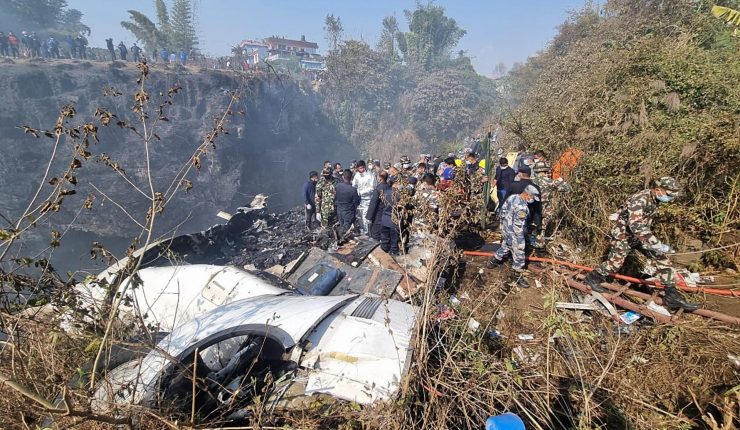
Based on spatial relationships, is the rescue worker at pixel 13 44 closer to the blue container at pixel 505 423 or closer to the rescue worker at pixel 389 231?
the rescue worker at pixel 389 231

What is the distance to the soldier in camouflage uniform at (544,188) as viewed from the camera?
576 cm

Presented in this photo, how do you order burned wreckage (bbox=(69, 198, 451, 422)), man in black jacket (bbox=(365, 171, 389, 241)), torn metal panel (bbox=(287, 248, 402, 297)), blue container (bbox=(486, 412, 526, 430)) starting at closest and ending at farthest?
blue container (bbox=(486, 412, 526, 430)) → burned wreckage (bbox=(69, 198, 451, 422)) → torn metal panel (bbox=(287, 248, 402, 297)) → man in black jacket (bbox=(365, 171, 389, 241))

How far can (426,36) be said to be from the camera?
39344mm

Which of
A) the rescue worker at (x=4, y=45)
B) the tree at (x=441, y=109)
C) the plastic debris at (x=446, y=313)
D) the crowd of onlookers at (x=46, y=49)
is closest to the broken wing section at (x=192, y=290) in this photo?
the plastic debris at (x=446, y=313)

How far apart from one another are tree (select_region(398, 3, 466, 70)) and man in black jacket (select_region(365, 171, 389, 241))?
36.4 meters

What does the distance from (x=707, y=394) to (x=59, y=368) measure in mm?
5212

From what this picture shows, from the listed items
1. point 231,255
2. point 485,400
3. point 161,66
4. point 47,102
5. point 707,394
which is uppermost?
point 161,66

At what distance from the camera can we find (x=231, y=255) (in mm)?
9930

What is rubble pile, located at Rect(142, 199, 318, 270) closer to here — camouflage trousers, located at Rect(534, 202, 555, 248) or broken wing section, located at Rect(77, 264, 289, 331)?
broken wing section, located at Rect(77, 264, 289, 331)

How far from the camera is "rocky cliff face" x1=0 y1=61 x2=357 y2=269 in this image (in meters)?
17.4

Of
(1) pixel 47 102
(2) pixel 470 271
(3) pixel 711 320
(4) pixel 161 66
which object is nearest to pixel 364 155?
(4) pixel 161 66

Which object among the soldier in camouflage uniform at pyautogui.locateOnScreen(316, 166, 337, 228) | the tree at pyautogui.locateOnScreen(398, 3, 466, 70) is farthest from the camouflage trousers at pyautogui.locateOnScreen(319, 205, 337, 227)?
the tree at pyautogui.locateOnScreen(398, 3, 466, 70)

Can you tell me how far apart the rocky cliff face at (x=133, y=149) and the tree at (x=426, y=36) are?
19.9 m

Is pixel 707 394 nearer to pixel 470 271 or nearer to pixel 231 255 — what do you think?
pixel 470 271
